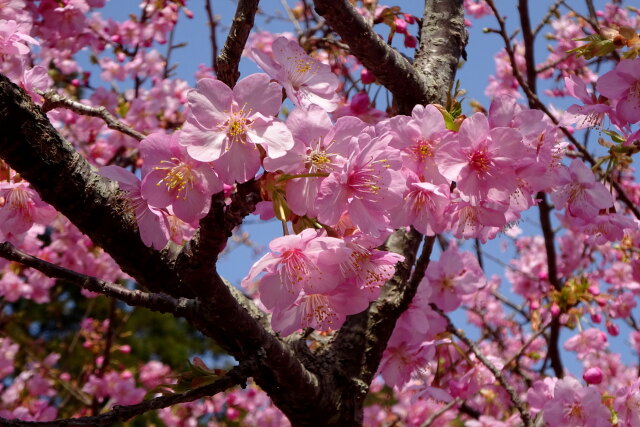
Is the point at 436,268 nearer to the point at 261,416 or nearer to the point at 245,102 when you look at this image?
the point at 245,102

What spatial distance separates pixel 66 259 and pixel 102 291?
3034 mm

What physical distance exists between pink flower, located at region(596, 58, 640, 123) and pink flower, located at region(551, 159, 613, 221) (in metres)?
0.16

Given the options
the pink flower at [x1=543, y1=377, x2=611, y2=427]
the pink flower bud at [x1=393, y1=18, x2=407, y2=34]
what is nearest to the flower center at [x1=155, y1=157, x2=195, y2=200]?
the pink flower bud at [x1=393, y1=18, x2=407, y2=34]

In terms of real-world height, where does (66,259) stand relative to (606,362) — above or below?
above

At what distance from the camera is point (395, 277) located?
1.79 meters

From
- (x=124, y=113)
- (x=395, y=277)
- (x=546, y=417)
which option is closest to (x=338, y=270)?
(x=395, y=277)

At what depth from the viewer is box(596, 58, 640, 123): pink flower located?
4.56ft

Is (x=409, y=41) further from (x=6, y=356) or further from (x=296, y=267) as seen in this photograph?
(x=6, y=356)

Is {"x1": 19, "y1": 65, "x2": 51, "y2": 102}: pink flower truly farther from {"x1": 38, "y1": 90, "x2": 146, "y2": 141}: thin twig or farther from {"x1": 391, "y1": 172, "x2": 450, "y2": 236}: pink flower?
{"x1": 391, "y1": 172, "x2": 450, "y2": 236}: pink flower

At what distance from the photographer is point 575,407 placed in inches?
75.9

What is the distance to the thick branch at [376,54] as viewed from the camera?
1.41 metres

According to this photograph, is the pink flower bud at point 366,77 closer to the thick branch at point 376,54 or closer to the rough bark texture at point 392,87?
the rough bark texture at point 392,87

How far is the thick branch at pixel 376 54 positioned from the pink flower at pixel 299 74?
21 cm

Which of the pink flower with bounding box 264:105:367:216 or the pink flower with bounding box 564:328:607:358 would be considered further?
the pink flower with bounding box 564:328:607:358
